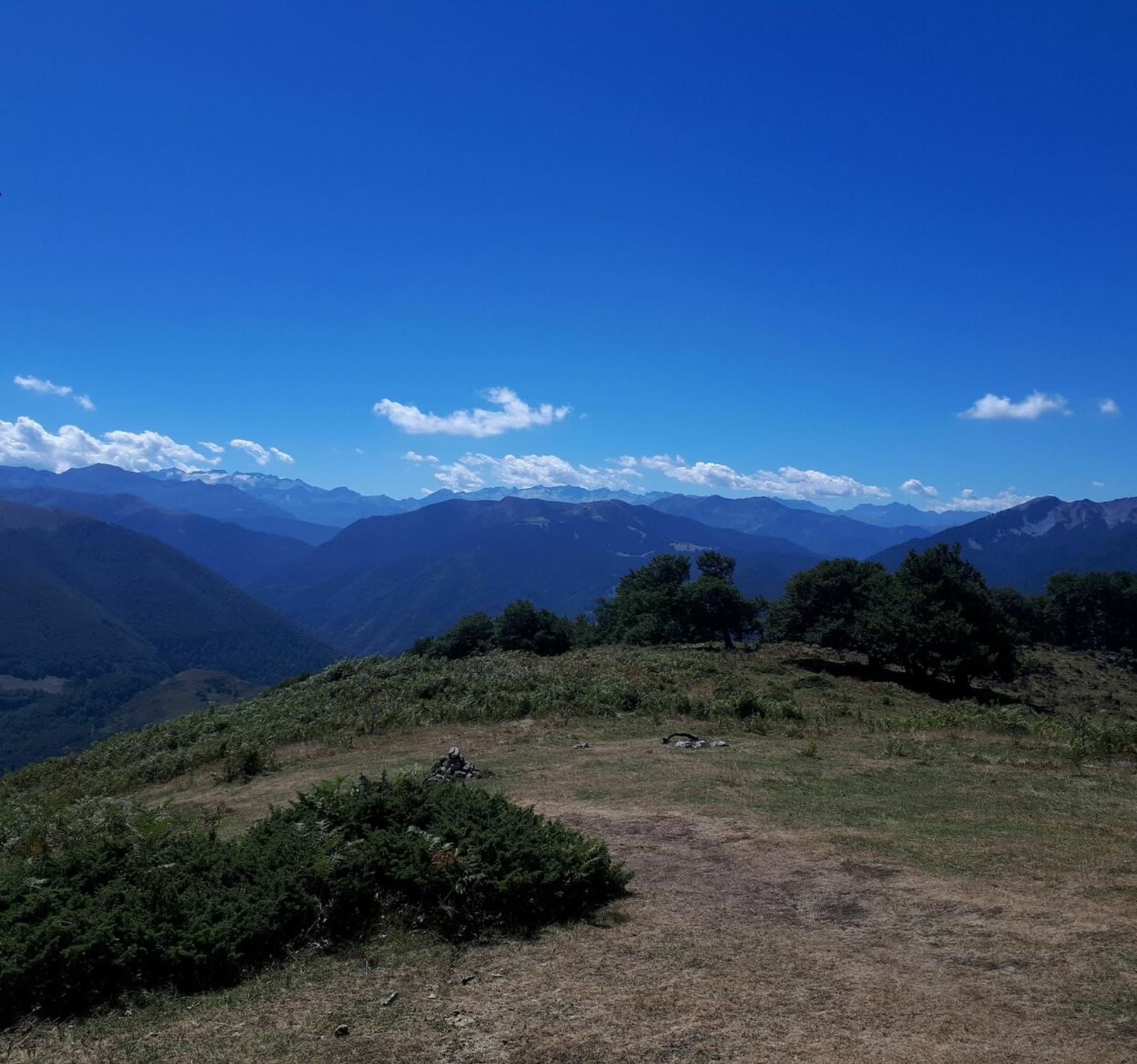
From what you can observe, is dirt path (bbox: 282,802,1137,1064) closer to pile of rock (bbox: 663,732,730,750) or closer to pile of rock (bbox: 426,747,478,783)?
pile of rock (bbox: 426,747,478,783)

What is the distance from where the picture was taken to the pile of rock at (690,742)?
19.7 metres

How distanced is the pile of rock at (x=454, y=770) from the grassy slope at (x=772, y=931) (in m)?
0.76

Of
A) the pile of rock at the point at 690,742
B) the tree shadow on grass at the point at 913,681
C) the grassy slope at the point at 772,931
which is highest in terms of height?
the grassy slope at the point at 772,931

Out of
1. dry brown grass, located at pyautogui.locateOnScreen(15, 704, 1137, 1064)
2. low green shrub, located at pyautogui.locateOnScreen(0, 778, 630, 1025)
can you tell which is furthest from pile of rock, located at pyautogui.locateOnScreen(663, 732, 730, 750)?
low green shrub, located at pyautogui.locateOnScreen(0, 778, 630, 1025)

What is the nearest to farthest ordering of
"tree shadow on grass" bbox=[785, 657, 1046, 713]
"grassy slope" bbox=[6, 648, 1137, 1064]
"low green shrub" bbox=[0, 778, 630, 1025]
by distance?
"grassy slope" bbox=[6, 648, 1137, 1064] < "low green shrub" bbox=[0, 778, 630, 1025] < "tree shadow on grass" bbox=[785, 657, 1046, 713]

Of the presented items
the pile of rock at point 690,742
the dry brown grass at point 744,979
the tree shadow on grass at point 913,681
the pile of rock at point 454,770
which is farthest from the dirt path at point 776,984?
the tree shadow on grass at point 913,681

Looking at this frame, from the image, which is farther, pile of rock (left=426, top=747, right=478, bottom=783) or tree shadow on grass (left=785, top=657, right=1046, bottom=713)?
tree shadow on grass (left=785, top=657, right=1046, bottom=713)

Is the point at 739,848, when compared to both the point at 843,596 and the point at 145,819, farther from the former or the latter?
the point at 843,596

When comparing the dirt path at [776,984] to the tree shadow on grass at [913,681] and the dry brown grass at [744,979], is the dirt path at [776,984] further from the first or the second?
the tree shadow on grass at [913,681]

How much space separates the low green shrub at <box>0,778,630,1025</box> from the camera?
7.34m

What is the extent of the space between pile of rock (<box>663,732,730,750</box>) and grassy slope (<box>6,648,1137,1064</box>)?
0.54 metres

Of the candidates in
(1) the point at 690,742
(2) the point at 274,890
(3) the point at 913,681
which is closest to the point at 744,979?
(2) the point at 274,890

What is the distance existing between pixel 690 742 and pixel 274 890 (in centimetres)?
1355

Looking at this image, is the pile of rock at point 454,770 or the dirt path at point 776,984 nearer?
the dirt path at point 776,984
